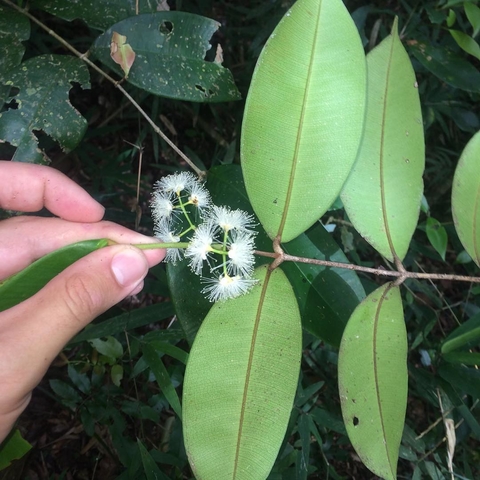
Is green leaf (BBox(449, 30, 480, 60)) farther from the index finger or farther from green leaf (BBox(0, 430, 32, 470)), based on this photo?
green leaf (BBox(0, 430, 32, 470))

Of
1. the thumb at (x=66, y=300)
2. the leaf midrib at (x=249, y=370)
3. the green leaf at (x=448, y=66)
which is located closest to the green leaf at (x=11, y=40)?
the thumb at (x=66, y=300)

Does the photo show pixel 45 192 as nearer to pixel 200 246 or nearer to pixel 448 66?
pixel 200 246

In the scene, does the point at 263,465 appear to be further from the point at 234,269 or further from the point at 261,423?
Result: the point at 234,269

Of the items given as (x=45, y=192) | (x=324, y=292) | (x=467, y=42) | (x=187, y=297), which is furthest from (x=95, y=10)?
(x=467, y=42)

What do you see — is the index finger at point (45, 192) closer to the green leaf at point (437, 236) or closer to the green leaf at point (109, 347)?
the green leaf at point (109, 347)

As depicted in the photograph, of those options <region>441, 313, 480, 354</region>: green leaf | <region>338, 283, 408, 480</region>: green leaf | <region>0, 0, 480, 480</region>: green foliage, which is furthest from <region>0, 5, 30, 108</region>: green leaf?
<region>441, 313, 480, 354</region>: green leaf
